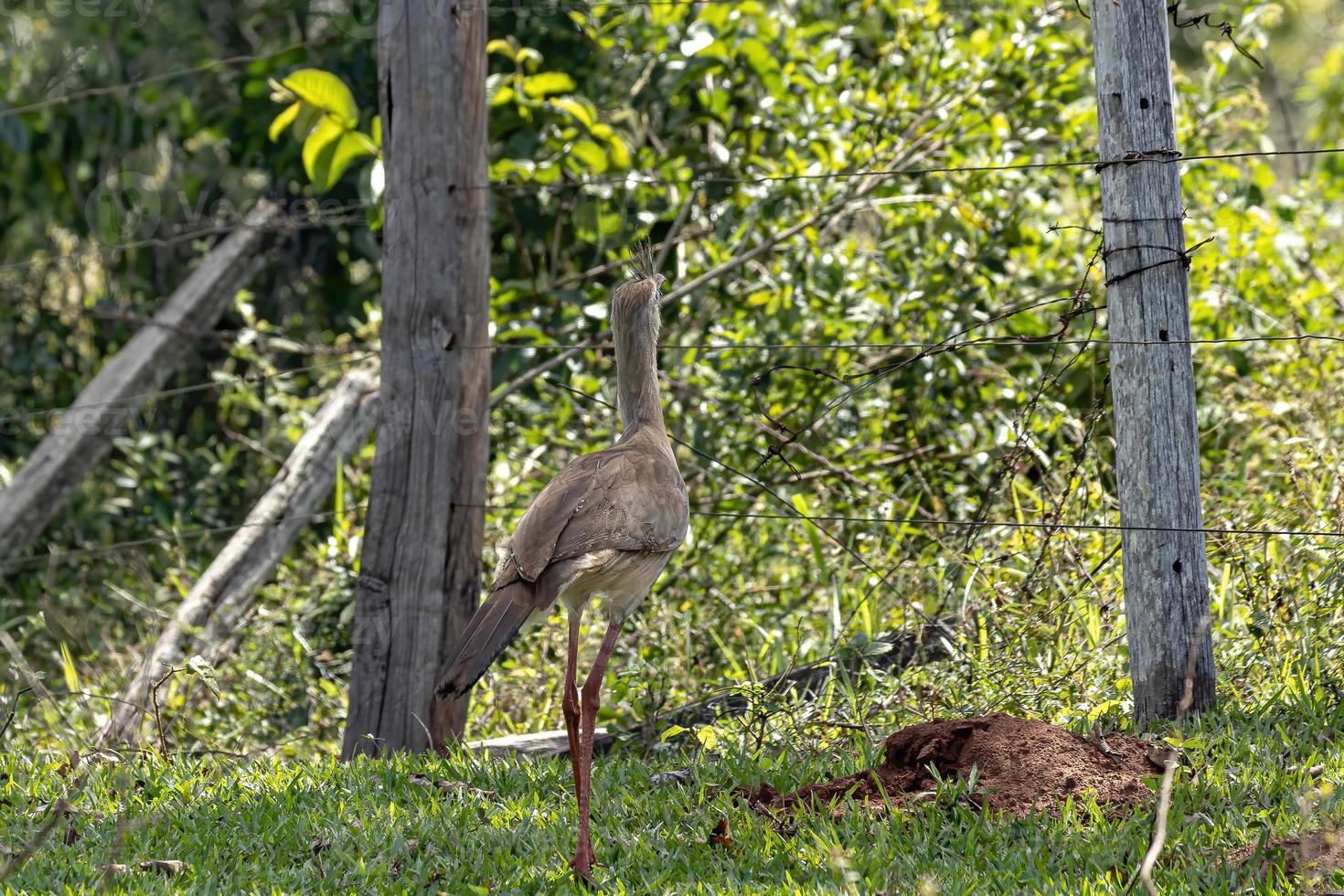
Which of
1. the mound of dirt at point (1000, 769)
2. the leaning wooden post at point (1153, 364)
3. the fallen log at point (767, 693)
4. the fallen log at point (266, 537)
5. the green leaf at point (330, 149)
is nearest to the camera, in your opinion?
the mound of dirt at point (1000, 769)

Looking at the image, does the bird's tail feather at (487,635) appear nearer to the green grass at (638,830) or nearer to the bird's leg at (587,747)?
the bird's leg at (587,747)

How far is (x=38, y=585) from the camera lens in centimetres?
859

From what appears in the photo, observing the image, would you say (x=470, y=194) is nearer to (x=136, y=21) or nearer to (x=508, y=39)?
(x=508, y=39)

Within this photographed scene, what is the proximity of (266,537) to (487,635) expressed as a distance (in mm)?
3694

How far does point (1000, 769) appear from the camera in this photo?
13.0 feet

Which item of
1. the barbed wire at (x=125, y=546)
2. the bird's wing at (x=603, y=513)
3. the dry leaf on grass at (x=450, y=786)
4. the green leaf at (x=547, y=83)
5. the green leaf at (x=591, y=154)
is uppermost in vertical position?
the green leaf at (x=547, y=83)

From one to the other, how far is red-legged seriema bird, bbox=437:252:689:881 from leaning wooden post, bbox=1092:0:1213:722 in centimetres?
150

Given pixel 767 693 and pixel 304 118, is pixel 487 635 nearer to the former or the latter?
pixel 767 693

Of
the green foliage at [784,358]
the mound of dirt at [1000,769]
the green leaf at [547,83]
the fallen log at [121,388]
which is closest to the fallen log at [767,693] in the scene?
the green foliage at [784,358]

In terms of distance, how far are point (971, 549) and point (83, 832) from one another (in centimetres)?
359

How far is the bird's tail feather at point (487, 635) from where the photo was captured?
143 inches

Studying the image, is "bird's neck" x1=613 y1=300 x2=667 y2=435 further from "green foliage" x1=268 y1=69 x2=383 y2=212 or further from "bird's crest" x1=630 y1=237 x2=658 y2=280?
"green foliage" x1=268 y1=69 x2=383 y2=212

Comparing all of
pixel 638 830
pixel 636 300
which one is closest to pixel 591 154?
pixel 636 300

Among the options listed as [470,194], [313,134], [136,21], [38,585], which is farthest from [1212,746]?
[136,21]
